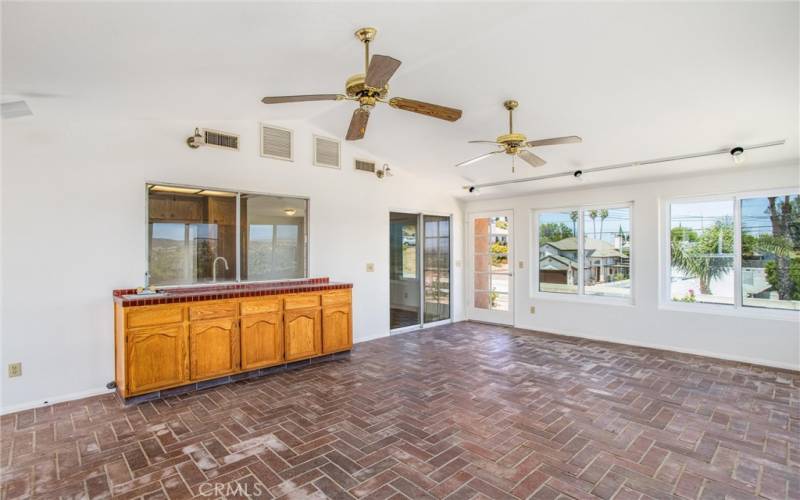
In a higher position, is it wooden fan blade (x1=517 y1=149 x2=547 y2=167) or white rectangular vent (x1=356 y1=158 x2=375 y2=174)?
white rectangular vent (x1=356 y1=158 x2=375 y2=174)

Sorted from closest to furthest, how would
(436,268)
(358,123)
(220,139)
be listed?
1. (358,123)
2. (220,139)
3. (436,268)

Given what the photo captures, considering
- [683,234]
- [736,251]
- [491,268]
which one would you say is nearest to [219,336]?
[491,268]

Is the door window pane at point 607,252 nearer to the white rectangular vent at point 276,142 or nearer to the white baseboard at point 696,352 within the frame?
the white baseboard at point 696,352

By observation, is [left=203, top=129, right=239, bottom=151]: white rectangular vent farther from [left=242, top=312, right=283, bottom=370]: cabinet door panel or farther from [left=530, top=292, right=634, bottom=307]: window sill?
[left=530, top=292, right=634, bottom=307]: window sill

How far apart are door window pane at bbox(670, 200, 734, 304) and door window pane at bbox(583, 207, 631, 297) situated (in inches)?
21.8

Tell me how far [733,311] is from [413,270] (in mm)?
4324

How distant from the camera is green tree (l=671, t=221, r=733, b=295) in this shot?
4879mm

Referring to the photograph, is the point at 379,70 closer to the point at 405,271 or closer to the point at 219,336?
the point at 219,336

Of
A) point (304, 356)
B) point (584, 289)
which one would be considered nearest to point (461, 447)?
point (304, 356)

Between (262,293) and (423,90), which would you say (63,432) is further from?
(423,90)

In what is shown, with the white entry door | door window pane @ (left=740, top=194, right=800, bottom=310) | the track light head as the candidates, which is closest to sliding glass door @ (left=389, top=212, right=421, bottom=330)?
the white entry door

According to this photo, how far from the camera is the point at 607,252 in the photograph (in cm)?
585

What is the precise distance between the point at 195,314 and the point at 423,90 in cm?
308

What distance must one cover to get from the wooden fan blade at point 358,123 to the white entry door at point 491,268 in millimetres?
4325
